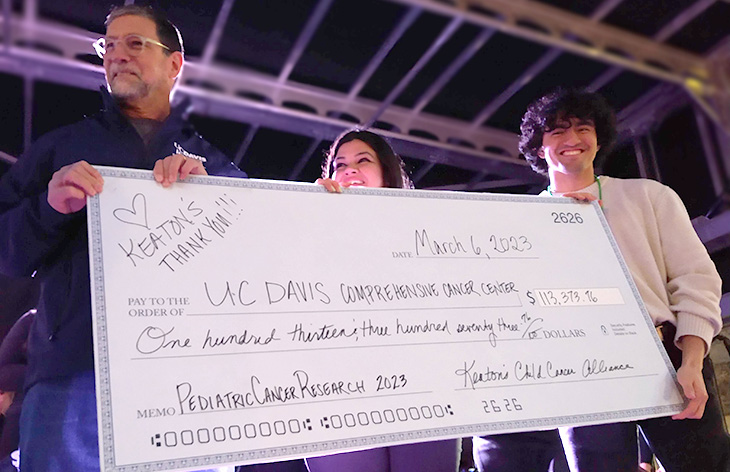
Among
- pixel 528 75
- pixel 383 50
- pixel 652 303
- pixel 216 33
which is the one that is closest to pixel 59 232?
pixel 652 303

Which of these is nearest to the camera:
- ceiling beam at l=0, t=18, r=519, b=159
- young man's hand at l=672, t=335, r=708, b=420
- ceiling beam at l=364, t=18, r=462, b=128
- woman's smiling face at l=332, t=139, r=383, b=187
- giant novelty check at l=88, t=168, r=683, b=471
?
giant novelty check at l=88, t=168, r=683, b=471

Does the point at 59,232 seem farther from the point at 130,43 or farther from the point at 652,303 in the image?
the point at 652,303

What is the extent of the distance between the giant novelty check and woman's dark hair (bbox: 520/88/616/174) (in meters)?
0.34

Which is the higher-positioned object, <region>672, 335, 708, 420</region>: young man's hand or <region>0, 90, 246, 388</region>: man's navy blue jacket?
<region>0, 90, 246, 388</region>: man's navy blue jacket

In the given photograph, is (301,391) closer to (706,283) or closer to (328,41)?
(706,283)

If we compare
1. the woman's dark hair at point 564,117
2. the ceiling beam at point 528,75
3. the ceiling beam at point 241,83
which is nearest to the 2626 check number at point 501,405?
the woman's dark hair at point 564,117

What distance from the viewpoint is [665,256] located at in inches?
44.1

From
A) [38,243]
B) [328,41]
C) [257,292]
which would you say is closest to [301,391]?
[257,292]

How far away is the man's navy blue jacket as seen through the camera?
2.60 ft

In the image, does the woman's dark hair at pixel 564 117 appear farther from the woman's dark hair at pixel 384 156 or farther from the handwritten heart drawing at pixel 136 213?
the handwritten heart drawing at pixel 136 213

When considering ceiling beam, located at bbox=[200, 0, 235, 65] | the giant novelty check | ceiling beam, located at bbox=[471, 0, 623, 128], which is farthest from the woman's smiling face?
ceiling beam, located at bbox=[471, 0, 623, 128]

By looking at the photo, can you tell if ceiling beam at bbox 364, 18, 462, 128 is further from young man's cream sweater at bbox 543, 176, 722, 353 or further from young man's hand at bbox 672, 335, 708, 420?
young man's hand at bbox 672, 335, 708, 420

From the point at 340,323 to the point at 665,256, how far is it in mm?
710

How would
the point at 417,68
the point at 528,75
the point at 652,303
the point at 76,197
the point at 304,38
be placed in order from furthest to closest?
1. the point at 528,75
2. the point at 417,68
3. the point at 304,38
4. the point at 652,303
5. the point at 76,197
